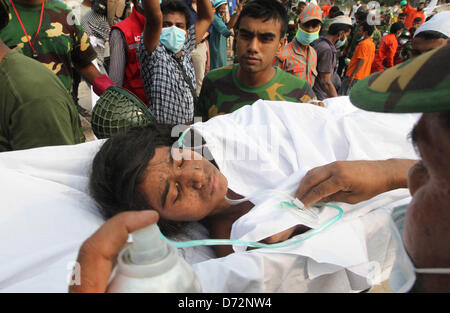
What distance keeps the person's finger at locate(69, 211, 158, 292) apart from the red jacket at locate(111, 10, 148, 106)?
261 cm

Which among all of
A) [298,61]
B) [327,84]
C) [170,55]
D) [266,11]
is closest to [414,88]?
[266,11]

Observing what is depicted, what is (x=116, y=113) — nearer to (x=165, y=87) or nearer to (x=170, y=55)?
(x=165, y=87)

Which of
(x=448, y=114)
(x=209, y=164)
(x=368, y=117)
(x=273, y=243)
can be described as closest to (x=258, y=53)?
(x=368, y=117)

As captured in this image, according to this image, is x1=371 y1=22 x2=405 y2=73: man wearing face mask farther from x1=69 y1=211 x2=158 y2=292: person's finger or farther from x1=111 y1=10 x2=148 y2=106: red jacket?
x1=69 y1=211 x2=158 y2=292: person's finger

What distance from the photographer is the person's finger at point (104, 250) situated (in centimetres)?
62

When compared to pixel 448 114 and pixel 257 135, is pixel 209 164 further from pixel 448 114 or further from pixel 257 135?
pixel 448 114

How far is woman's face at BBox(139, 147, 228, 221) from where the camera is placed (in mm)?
1452

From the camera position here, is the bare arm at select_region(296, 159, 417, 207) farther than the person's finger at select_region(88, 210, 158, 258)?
Yes

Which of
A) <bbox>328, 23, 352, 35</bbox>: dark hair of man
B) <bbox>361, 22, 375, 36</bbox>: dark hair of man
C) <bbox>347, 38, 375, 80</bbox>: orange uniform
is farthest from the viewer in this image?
<bbox>361, 22, 375, 36</bbox>: dark hair of man

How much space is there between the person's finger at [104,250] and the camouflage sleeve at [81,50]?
2.16 metres

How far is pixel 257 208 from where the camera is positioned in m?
1.35

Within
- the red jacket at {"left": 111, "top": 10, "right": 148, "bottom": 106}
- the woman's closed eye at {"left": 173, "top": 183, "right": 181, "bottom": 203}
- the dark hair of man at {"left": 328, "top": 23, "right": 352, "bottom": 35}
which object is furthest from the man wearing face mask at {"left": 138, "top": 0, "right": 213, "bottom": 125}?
the dark hair of man at {"left": 328, "top": 23, "right": 352, "bottom": 35}

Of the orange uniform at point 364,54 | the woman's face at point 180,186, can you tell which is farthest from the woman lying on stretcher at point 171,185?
the orange uniform at point 364,54

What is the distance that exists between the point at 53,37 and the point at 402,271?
8.20 ft
